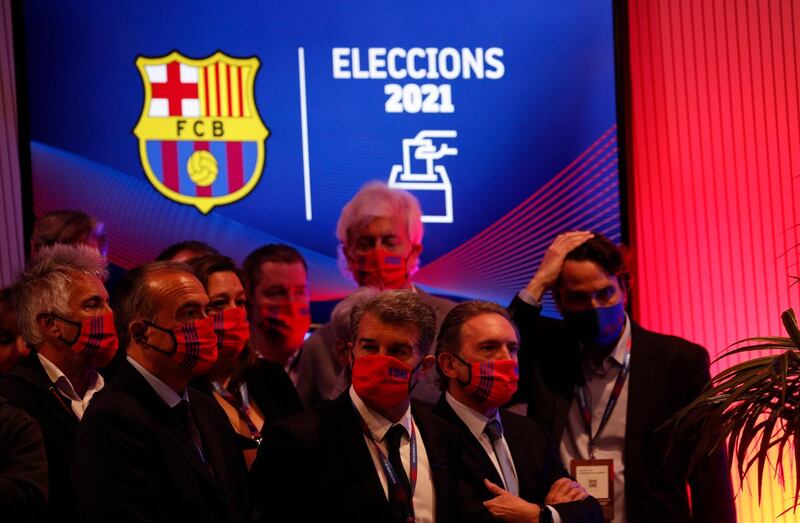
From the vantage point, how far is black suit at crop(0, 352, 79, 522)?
11.6 feet

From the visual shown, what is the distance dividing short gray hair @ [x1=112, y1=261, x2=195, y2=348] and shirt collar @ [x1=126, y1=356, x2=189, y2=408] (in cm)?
10

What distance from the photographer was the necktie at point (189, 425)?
130 inches

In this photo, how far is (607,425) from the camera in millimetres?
4395

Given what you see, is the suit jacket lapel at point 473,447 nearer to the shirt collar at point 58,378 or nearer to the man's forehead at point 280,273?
the shirt collar at point 58,378

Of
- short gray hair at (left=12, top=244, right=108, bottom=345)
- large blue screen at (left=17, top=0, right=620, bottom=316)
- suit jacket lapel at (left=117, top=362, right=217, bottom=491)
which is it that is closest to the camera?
suit jacket lapel at (left=117, top=362, right=217, bottom=491)

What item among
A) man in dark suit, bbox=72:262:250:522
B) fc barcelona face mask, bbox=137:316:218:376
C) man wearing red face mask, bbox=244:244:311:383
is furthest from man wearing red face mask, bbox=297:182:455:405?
fc barcelona face mask, bbox=137:316:218:376

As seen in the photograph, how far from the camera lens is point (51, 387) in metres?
3.67

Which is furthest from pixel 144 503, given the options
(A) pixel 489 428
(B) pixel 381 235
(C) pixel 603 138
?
(C) pixel 603 138

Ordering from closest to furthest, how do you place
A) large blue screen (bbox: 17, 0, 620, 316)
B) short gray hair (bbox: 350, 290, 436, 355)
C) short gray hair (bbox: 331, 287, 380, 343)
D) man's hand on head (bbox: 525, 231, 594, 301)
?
short gray hair (bbox: 350, 290, 436, 355)
short gray hair (bbox: 331, 287, 380, 343)
man's hand on head (bbox: 525, 231, 594, 301)
large blue screen (bbox: 17, 0, 620, 316)

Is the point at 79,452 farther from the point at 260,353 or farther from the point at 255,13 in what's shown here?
the point at 255,13

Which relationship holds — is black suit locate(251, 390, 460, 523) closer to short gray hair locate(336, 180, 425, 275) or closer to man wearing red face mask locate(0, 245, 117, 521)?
man wearing red face mask locate(0, 245, 117, 521)

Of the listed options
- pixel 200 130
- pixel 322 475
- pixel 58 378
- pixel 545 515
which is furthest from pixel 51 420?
pixel 200 130

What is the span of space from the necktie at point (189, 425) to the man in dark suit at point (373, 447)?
0.19 m

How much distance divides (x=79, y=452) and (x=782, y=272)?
13.9 feet
